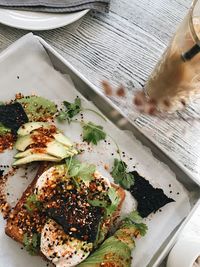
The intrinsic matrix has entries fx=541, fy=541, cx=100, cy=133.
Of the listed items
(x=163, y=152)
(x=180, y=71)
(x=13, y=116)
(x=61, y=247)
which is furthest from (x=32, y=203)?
(x=180, y=71)

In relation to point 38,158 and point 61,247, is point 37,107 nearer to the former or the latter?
point 38,158

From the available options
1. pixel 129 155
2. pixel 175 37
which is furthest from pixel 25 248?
pixel 175 37

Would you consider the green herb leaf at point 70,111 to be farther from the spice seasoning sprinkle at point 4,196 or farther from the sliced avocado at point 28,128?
the spice seasoning sprinkle at point 4,196

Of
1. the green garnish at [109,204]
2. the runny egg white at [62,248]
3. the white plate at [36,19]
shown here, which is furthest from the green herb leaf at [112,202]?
the white plate at [36,19]

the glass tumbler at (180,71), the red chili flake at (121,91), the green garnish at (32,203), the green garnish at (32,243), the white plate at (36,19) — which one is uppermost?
the glass tumbler at (180,71)

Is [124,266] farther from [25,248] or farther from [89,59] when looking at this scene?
[89,59]

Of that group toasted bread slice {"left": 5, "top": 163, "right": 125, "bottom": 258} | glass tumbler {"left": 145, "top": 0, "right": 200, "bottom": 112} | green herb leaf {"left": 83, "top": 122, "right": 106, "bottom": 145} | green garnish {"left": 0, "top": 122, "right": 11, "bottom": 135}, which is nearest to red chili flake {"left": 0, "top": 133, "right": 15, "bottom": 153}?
green garnish {"left": 0, "top": 122, "right": 11, "bottom": 135}
